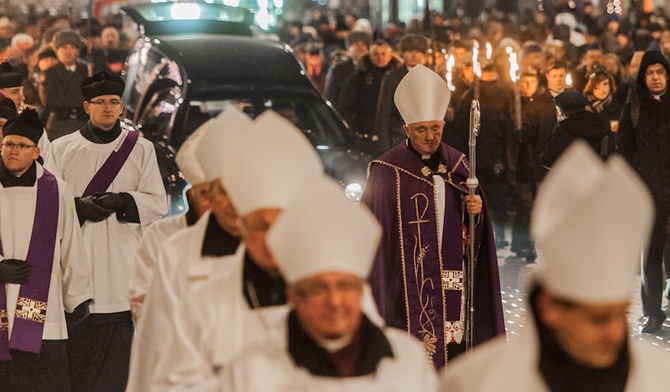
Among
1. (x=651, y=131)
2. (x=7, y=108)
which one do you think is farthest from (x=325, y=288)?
(x=651, y=131)

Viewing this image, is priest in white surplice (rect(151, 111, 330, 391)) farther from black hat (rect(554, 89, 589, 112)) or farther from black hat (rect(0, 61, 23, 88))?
black hat (rect(554, 89, 589, 112))

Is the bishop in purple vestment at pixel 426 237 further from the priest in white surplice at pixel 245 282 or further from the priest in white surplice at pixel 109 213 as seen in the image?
the priest in white surplice at pixel 245 282

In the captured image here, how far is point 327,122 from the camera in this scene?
546 inches

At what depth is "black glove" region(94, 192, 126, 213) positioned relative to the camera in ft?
30.7

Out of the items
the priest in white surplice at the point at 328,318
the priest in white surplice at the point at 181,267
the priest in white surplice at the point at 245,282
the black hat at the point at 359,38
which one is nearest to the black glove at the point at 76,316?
the priest in white surplice at the point at 181,267

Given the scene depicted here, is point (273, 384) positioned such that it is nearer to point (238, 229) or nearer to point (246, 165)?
point (246, 165)

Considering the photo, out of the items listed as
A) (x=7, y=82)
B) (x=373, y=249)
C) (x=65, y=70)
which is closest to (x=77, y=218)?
(x=7, y=82)

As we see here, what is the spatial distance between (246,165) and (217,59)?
30.3 ft

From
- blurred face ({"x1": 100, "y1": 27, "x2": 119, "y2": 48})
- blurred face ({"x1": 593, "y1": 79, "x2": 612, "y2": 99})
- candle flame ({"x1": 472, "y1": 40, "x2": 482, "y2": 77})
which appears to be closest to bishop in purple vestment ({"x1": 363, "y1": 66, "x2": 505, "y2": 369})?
candle flame ({"x1": 472, "y1": 40, "x2": 482, "y2": 77})

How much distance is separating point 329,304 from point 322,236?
0.19 m

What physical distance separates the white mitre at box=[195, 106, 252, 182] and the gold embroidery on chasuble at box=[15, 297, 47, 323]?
6.74 ft

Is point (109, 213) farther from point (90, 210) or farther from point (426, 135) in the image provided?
point (426, 135)

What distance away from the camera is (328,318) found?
4.18 meters

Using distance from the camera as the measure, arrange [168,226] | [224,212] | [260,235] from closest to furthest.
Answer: [260,235]
[224,212]
[168,226]
